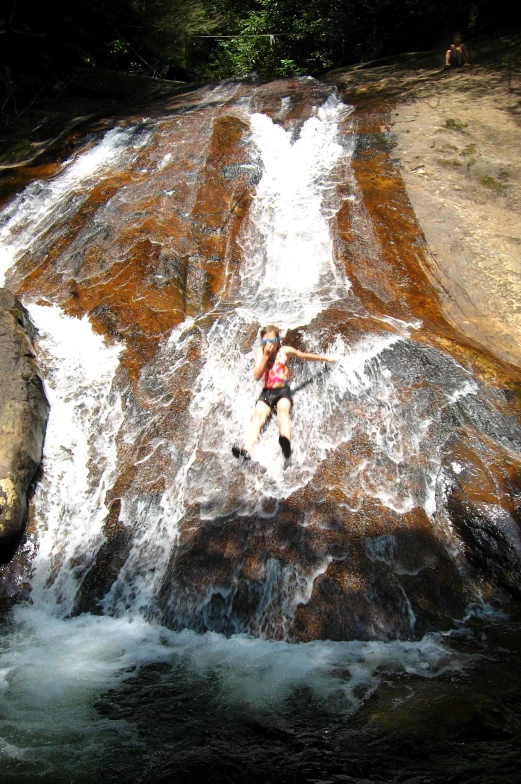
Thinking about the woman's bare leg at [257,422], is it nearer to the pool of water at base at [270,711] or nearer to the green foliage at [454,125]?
the pool of water at base at [270,711]

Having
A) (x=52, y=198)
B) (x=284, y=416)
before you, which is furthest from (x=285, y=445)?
(x=52, y=198)

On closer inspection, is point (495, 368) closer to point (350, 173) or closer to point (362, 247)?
point (362, 247)

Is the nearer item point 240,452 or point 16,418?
point 240,452

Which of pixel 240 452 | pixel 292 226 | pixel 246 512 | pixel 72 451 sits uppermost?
pixel 292 226

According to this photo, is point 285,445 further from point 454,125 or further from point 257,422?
point 454,125

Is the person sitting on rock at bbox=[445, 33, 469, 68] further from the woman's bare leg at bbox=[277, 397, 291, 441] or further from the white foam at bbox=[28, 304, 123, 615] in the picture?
the woman's bare leg at bbox=[277, 397, 291, 441]

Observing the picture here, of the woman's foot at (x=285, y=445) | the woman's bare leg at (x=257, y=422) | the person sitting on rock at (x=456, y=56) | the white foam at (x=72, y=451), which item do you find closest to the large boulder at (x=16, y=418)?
the white foam at (x=72, y=451)

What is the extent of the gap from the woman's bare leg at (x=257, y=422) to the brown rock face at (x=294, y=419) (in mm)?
273

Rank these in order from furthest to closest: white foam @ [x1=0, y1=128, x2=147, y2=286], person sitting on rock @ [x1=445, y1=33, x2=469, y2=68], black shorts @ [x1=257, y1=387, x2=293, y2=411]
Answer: person sitting on rock @ [x1=445, y1=33, x2=469, y2=68] < white foam @ [x1=0, y1=128, x2=147, y2=286] < black shorts @ [x1=257, y1=387, x2=293, y2=411]

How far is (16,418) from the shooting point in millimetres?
5883

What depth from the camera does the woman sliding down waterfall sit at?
222 inches

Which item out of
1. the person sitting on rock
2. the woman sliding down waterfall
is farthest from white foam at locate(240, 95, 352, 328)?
the person sitting on rock

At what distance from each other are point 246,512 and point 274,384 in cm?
136

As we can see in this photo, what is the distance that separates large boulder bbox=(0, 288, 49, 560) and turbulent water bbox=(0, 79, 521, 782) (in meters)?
0.26
